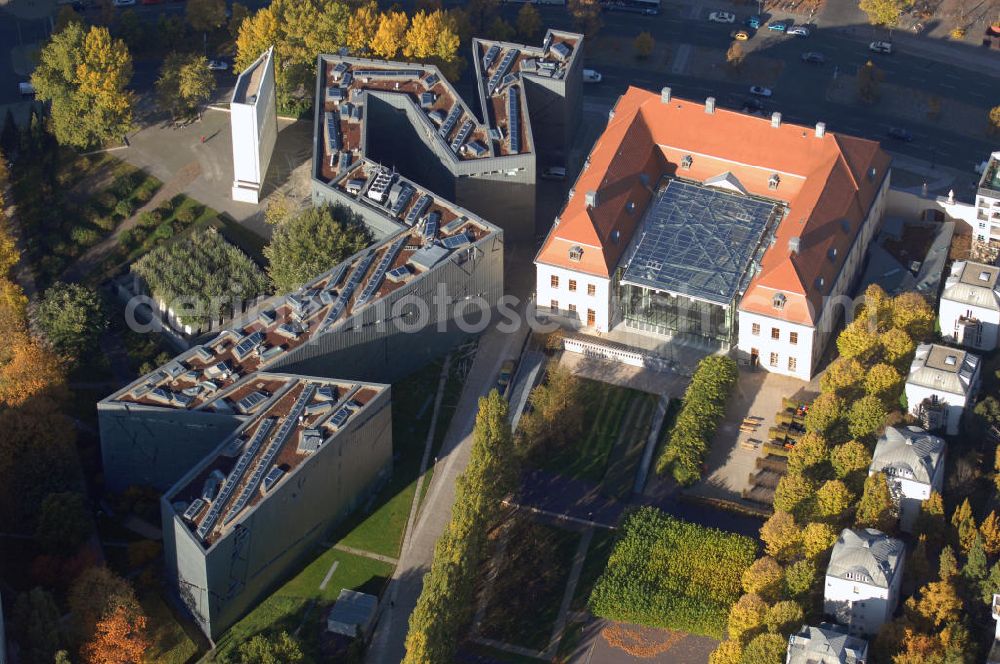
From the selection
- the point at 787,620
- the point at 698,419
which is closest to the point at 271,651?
the point at 787,620

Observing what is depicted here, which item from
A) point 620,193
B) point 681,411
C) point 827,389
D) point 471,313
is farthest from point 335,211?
point 827,389

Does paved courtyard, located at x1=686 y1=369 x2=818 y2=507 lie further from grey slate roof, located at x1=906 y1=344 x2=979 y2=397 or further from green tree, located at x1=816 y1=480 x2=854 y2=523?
grey slate roof, located at x1=906 y1=344 x2=979 y2=397

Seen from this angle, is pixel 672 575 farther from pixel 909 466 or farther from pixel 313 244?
pixel 313 244

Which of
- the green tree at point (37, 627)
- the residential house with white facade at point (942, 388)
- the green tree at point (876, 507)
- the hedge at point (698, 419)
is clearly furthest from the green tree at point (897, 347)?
the green tree at point (37, 627)

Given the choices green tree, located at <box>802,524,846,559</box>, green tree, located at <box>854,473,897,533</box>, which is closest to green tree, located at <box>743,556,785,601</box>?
green tree, located at <box>802,524,846,559</box>

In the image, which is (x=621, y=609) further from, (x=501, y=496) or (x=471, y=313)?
(x=471, y=313)

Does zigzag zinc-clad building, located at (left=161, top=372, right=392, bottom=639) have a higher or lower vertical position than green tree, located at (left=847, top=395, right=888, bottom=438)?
lower
